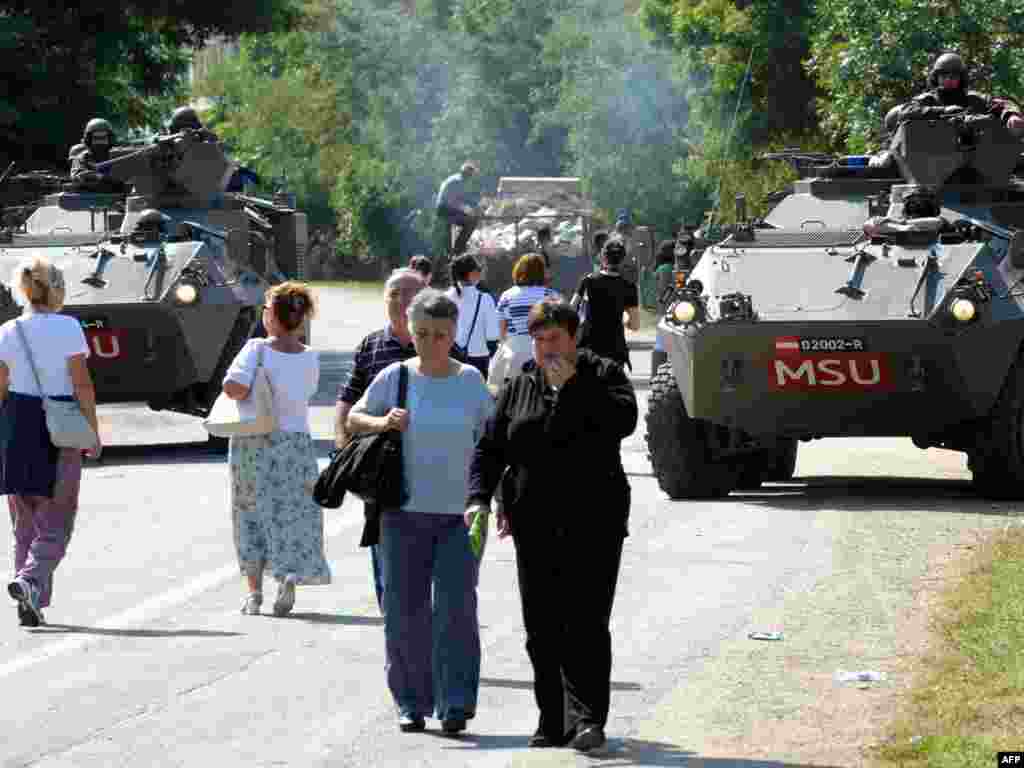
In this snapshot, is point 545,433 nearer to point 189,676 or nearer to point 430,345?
point 430,345

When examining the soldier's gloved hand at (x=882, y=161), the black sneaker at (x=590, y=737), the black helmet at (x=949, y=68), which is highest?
the black helmet at (x=949, y=68)

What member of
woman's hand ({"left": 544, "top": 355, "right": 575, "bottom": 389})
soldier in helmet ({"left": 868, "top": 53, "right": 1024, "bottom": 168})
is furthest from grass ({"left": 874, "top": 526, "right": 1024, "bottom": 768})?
soldier in helmet ({"left": 868, "top": 53, "right": 1024, "bottom": 168})

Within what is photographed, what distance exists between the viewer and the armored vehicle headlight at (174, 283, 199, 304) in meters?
20.7

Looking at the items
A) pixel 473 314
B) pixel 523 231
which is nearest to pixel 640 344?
pixel 523 231

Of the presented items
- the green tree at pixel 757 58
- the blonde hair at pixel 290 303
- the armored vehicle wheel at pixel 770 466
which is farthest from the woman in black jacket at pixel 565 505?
the green tree at pixel 757 58

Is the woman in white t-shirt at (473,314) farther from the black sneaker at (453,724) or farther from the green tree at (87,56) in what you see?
the green tree at (87,56)

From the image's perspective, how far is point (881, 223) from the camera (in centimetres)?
1734

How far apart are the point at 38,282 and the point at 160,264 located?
29.6 ft

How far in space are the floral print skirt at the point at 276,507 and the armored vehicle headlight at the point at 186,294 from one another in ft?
28.1

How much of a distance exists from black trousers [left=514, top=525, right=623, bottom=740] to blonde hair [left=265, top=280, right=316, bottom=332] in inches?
130

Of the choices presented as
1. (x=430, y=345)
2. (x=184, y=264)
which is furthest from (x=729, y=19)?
(x=430, y=345)

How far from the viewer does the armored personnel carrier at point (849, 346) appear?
1631 cm

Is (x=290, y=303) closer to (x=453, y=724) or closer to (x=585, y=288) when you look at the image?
(x=453, y=724)

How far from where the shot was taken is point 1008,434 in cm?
1642
